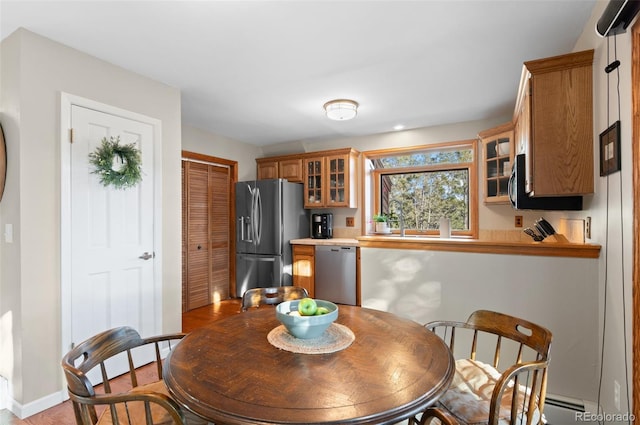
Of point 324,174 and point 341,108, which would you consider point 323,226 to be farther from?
point 341,108

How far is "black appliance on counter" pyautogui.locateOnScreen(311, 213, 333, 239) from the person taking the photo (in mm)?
4871

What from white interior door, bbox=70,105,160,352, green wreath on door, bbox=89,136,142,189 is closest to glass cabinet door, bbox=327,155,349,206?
white interior door, bbox=70,105,160,352

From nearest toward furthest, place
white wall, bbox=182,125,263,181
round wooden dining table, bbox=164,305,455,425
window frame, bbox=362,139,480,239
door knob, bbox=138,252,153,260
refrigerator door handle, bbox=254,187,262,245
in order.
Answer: round wooden dining table, bbox=164,305,455,425, door knob, bbox=138,252,153,260, window frame, bbox=362,139,480,239, white wall, bbox=182,125,263,181, refrigerator door handle, bbox=254,187,262,245

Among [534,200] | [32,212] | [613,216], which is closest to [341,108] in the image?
[534,200]

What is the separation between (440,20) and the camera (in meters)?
2.00

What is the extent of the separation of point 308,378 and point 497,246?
1798 mm

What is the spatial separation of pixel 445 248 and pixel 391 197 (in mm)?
2342

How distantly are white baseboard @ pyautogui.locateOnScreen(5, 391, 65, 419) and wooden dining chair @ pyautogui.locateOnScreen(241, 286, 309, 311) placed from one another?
4.41 ft

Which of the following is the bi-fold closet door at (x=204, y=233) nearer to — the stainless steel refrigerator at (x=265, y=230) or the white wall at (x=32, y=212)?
the stainless steel refrigerator at (x=265, y=230)

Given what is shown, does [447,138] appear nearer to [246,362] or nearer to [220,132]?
[220,132]

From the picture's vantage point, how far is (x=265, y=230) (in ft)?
15.2

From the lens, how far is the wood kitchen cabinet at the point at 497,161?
11.4ft

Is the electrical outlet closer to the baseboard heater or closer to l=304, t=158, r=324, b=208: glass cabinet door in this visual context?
the baseboard heater

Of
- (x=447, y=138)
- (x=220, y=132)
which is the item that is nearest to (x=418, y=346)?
(x=447, y=138)
